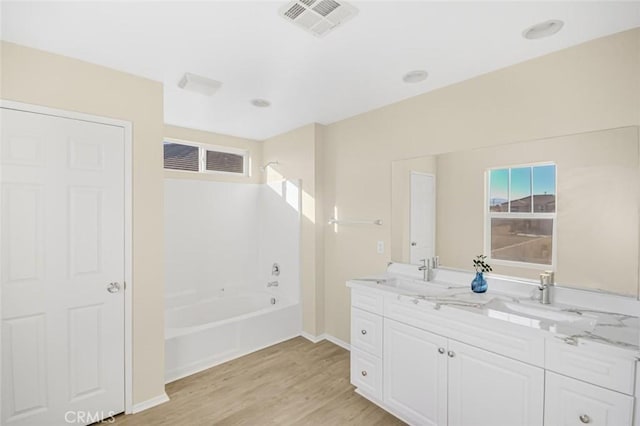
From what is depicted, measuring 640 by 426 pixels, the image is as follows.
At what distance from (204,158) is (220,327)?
2101 mm

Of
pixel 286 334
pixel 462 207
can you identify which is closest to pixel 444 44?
pixel 462 207

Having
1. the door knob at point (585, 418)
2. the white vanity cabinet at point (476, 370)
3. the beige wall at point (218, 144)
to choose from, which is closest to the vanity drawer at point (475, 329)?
the white vanity cabinet at point (476, 370)

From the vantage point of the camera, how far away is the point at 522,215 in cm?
216

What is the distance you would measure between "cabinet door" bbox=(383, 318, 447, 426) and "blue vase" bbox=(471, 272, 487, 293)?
48 cm

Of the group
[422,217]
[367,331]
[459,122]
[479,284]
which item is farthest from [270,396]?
[459,122]

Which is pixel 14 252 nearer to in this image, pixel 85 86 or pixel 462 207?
pixel 85 86

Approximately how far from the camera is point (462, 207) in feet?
8.17

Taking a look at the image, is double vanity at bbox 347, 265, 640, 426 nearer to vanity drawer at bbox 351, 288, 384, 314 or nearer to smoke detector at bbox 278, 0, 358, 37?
vanity drawer at bbox 351, 288, 384, 314

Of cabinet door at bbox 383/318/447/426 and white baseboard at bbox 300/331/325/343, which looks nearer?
cabinet door at bbox 383/318/447/426

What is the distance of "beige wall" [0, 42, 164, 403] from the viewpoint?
2.12 m

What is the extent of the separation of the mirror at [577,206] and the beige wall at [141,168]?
235 cm

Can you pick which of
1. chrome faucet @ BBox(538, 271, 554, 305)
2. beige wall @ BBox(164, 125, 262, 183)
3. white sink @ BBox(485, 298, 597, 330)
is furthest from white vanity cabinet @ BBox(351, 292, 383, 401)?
beige wall @ BBox(164, 125, 262, 183)

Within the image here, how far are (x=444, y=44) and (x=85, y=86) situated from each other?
7.86 ft

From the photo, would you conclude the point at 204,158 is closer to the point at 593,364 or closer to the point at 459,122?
the point at 459,122
